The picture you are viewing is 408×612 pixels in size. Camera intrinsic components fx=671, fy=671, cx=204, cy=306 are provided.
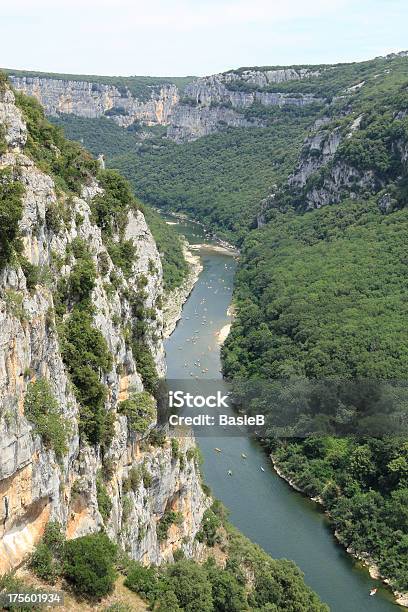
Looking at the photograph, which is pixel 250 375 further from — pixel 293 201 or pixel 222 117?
pixel 222 117

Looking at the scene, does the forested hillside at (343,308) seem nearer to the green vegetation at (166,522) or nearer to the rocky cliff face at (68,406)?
the rocky cliff face at (68,406)

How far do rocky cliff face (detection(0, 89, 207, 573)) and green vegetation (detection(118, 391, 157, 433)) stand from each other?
0.27 meters

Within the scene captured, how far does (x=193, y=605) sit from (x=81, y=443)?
5.92 meters

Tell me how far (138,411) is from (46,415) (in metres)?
6.81

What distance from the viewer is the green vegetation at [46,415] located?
14.9 m

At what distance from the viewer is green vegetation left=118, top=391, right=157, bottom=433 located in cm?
2155

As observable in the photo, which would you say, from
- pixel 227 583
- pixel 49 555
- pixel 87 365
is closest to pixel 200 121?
pixel 227 583

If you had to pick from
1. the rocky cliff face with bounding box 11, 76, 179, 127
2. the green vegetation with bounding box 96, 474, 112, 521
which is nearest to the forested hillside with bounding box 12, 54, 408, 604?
the green vegetation with bounding box 96, 474, 112, 521

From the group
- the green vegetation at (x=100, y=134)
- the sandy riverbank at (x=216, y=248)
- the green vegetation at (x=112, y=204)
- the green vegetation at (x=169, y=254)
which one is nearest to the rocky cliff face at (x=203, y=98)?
the green vegetation at (x=100, y=134)

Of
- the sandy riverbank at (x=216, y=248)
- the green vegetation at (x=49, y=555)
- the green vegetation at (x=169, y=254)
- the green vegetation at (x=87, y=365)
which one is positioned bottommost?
the sandy riverbank at (x=216, y=248)

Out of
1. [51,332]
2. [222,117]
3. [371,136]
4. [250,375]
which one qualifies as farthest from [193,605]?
[222,117]

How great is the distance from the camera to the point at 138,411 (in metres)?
21.9

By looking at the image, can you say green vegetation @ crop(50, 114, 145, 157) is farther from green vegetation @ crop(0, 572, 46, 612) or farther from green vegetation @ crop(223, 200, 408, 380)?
green vegetation @ crop(0, 572, 46, 612)

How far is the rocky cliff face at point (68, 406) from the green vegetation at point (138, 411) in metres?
0.27
